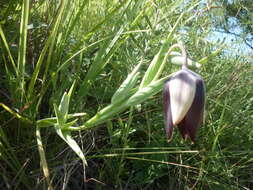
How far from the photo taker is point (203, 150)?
3.32 ft

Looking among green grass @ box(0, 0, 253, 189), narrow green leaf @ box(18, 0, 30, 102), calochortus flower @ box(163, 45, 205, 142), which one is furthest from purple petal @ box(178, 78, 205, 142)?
narrow green leaf @ box(18, 0, 30, 102)

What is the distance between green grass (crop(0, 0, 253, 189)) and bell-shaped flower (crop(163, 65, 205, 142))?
94 mm

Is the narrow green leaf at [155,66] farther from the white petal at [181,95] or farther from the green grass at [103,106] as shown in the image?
the white petal at [181,95]

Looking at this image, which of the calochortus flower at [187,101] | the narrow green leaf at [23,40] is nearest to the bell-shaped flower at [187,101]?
the calochortus flower at [187,101]

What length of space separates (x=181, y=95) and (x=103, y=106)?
1.37ft

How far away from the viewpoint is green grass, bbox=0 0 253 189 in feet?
2.76

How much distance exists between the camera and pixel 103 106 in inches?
40.8

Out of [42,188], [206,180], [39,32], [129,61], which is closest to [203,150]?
[206,180]

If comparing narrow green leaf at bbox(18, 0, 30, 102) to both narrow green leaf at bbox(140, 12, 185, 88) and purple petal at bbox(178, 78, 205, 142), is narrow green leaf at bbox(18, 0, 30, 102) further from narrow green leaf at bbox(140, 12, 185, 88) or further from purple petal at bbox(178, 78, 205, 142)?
purple petal at bbox(178, 78, 205, 142)

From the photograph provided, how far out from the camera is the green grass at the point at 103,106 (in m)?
0.84

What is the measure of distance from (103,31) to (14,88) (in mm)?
352

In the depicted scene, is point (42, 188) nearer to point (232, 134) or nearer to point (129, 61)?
point (129, 61)

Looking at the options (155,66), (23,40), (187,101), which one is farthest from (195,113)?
(23,40)

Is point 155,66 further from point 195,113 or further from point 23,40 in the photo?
point 23,40
